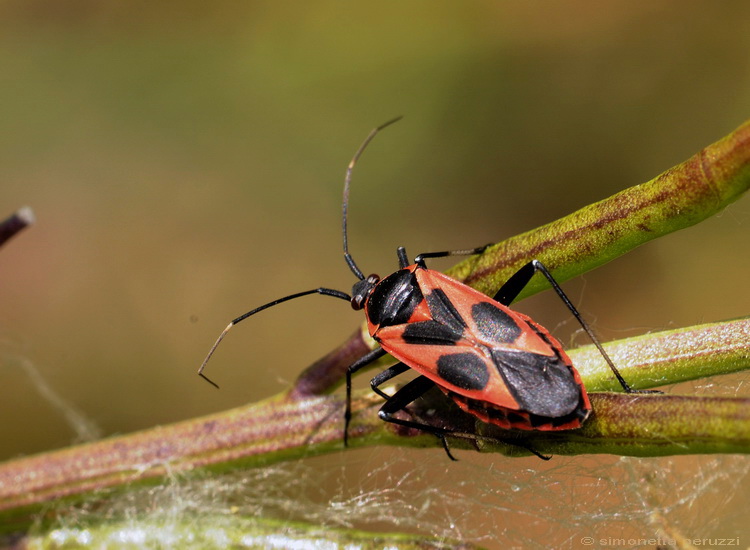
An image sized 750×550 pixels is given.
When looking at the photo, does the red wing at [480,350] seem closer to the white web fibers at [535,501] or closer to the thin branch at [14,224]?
the white web fibers at [535,501]

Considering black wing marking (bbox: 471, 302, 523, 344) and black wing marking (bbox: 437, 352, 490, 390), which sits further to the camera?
black wing marking (bbox: 471, 302, 523, 344)

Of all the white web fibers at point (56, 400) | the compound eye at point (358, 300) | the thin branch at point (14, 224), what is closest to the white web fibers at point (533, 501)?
the compound eye at point (358, 300)

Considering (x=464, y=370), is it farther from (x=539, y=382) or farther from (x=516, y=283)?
(x=516, y=283)

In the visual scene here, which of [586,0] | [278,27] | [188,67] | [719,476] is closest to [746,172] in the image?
[719,476]

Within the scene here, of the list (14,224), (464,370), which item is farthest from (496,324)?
(14,224)

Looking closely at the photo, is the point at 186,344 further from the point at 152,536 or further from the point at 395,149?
the point at 152,536

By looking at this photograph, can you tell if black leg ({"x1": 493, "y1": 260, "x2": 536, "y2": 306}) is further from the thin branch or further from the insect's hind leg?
the thin branch

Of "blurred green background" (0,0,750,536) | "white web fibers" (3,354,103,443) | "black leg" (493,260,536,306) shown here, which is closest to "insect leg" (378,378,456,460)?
"black leg" (493,260,536,306)
